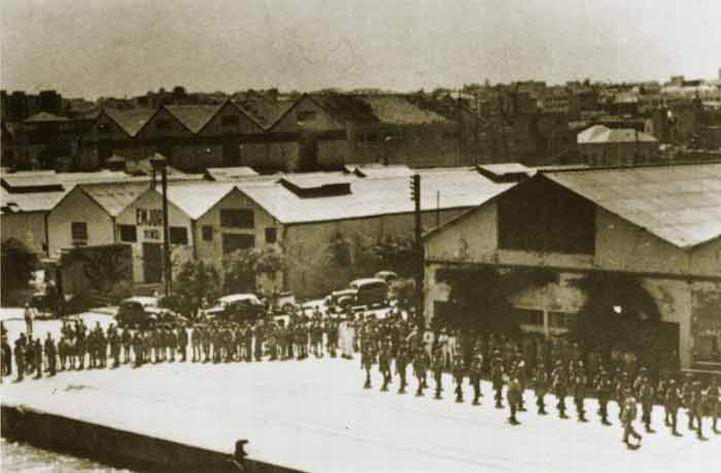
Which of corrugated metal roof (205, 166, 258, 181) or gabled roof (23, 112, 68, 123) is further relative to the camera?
gabled roof (23, 112, 68, 123)

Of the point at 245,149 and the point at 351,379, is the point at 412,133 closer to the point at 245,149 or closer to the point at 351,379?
the point at 245,149

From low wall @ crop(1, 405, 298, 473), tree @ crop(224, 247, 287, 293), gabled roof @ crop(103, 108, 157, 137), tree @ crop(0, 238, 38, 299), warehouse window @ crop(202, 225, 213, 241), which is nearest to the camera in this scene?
Result: low wall @ crop(1, 405, 298, 473)

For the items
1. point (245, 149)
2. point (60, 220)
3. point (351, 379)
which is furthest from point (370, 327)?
point (245, 149)

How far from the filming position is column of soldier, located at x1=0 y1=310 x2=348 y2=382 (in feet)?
90.7

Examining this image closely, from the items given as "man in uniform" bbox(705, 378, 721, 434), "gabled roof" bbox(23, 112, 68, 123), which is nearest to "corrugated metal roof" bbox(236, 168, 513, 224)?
"man in uniform" bbox(705, 378, 721, 434)

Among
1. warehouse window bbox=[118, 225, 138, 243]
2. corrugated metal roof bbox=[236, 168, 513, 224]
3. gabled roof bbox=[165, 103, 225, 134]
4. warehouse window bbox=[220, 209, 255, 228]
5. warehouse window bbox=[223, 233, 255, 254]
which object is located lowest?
warehouse window bbox=[223, 233, 255, 254]

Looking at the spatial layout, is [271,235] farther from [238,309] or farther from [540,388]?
[540,388]

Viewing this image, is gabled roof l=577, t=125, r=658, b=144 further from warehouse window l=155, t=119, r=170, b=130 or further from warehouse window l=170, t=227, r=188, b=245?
warehouse window l=170, t=227, r=188, b=245

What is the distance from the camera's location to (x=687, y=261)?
2359cm

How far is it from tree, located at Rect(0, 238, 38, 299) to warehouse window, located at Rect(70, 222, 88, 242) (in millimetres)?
3328

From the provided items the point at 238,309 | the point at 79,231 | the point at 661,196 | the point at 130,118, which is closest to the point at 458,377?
the point at 661,196

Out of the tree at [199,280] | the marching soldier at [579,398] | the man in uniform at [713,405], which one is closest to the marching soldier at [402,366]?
the marching soldier at [579,398]

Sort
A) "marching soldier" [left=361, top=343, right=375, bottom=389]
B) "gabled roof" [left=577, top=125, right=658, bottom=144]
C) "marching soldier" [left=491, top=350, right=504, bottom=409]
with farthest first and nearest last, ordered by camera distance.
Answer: "gabled roof" [left=577, top=125, right=658, bottom=144] < "marching soldier" [left=361, top=343, right=375, bottom=389] < "marching soldier" [left=491, top=350, right=504, bottom=409]

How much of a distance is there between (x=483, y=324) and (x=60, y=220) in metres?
25.5
